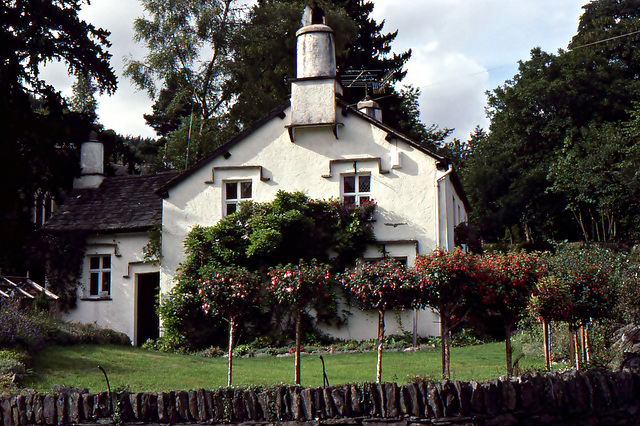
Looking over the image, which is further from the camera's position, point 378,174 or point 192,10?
point 192,10

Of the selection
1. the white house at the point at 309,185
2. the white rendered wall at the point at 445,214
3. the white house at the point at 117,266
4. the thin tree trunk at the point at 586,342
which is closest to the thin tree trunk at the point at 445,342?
the thin tree trunk at the point at 586,342

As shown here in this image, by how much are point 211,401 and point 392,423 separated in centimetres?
203

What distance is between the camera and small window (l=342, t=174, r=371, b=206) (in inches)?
894

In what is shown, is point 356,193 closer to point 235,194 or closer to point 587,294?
point 235,194

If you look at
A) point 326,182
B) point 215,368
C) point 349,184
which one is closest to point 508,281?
point 215,368

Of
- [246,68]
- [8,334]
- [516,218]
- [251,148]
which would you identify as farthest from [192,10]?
[516,218]

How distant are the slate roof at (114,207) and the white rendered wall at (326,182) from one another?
156 centimetres

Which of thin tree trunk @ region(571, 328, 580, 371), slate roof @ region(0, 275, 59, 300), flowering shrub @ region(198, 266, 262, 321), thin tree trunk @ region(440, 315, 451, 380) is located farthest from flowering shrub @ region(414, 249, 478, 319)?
slate roof @ region(0, 275, 59, 300)

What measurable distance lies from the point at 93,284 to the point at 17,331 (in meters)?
9.59

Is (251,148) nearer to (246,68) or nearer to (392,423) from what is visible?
(246,68)

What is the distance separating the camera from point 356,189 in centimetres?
2275

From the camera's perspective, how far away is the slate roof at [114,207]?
24484 mm

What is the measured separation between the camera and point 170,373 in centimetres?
1484

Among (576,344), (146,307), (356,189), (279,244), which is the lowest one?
(576,344)
